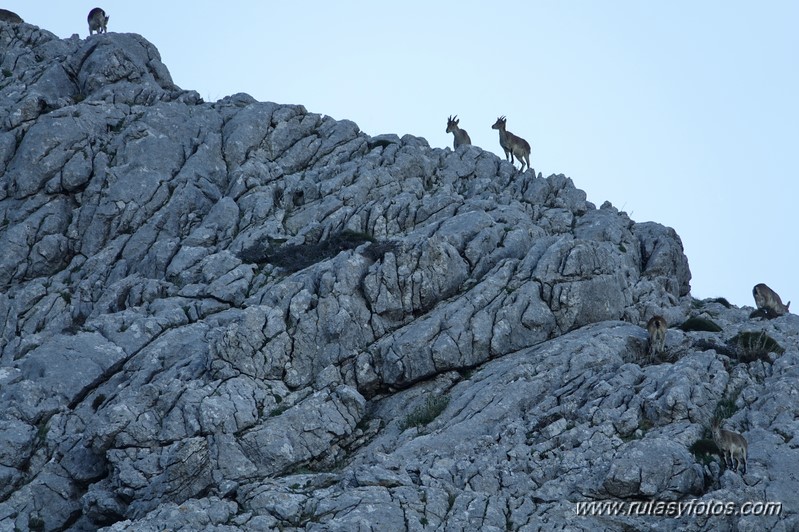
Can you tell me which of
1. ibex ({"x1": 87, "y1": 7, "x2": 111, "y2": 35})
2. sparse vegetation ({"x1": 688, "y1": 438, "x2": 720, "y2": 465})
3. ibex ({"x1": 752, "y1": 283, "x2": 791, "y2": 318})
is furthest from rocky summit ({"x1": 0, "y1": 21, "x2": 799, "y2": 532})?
ibex ({"x1": 87, "y1": 7, "x2": 111, "y2": 35})

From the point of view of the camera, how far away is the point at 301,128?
6012cm

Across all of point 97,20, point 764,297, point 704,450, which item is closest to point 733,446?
point 704,450

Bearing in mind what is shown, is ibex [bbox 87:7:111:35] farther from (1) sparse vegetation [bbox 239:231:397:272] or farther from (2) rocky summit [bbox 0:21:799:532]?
(1) sparse vegetation [bbox 239:231:397:272]

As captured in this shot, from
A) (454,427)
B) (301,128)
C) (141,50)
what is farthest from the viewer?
(141,50)

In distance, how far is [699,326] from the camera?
1718 inches

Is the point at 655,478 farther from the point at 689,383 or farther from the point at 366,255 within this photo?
the point at 366,255

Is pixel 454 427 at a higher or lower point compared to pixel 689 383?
lower

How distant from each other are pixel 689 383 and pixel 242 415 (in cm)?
1631

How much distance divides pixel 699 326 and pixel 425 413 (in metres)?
14.7

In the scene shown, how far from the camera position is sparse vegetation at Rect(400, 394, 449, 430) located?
36.2m

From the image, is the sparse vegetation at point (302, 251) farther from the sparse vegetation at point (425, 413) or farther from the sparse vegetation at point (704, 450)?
the sparse vegetation at point (704, 450)

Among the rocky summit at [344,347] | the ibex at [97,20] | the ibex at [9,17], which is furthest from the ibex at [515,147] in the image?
the ibex at [9,17]

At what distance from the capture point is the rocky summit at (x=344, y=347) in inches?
1211

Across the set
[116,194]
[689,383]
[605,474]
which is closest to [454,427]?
[605,474]
